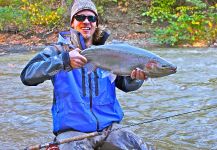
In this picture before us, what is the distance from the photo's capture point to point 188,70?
453 inches

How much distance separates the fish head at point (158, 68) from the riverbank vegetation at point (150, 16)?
44.4ft

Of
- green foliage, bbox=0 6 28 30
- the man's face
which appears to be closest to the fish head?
the man's face

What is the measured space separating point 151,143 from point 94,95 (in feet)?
5.68

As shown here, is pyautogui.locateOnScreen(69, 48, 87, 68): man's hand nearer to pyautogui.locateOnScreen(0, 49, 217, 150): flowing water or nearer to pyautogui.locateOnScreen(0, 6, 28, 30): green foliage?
pyautogui.locateOnScreen(0, 49, 217, 150): flowing water

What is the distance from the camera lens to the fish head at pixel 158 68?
370cm

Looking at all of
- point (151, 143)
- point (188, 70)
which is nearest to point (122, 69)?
point (151, 143)

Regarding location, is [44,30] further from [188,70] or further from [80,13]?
[80,13]

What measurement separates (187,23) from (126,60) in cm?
1483

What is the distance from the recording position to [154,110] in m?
7.67

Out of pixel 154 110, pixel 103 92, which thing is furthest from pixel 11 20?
pixel 103 92

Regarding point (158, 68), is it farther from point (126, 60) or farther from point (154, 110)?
point (154, 110)

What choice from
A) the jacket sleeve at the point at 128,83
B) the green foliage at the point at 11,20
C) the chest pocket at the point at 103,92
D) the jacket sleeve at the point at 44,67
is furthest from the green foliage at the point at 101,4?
the jacket sleeve at the point at 44,67

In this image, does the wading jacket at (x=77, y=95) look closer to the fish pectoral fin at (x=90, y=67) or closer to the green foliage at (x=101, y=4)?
the fish pectoral fin at (x=90, y=67)

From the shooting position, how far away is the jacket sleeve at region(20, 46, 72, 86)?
4.01m
